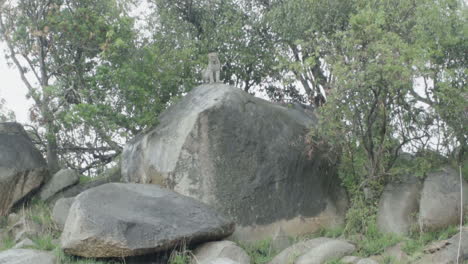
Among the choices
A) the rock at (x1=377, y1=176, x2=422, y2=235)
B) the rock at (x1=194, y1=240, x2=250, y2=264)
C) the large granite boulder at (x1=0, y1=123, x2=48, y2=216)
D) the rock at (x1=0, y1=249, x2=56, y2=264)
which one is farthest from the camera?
the large granite boulder at (x1=0, y1=123, x2=48, y2=216)

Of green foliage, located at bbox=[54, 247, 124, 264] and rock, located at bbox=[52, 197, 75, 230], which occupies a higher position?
rock, located at bbox=[52, 197, 75, 230]

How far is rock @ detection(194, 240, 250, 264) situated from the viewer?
12977mm

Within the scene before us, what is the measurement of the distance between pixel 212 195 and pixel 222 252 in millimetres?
2136

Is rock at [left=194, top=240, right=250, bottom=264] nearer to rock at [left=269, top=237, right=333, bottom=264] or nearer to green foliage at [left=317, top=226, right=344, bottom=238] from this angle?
rock at [left=269, top=237, right=333, bottom=264]

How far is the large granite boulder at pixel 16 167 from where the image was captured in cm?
1647

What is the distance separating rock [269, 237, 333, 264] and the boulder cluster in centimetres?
3

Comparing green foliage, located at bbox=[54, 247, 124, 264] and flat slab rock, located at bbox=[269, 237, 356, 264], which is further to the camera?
flat slab rock, located at bbox=[269, 237, 356, 264]

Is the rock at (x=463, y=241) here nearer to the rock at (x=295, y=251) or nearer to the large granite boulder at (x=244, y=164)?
the rock at (x=295, y=251)

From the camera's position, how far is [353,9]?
781 inches

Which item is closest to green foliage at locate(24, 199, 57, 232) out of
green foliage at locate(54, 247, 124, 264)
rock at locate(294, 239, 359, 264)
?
green foliage at locate(54, 247, 124, 264)

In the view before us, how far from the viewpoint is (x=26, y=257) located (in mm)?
12398

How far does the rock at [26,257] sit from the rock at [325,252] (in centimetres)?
531

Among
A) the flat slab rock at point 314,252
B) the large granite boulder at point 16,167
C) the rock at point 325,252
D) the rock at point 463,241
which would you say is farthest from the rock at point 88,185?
the rock at point 463,241

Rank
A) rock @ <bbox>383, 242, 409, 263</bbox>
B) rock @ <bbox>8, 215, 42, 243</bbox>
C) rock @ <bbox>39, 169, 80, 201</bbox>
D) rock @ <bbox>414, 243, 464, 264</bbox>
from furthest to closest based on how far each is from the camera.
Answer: rock @ <bbox>39, 169, 80, 201</bbox>, rock @ <bbox>8, 215, 42, 243</bbox>, rock @ <bbox>383, 242, 409, 263</bbox>, rock @ <bbox>414, 243, 464, 264</bbox>
